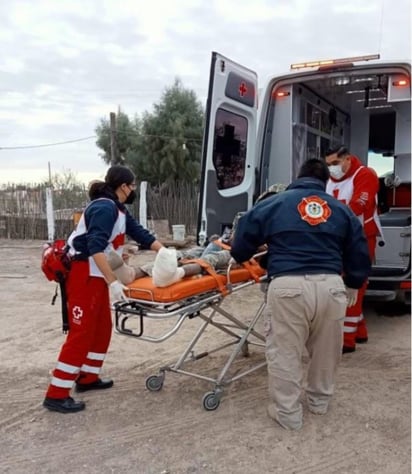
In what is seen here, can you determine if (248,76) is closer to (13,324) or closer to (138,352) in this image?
(138,352)

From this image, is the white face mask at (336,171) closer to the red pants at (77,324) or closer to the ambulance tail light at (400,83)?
the ambulance tail light at (400,83)

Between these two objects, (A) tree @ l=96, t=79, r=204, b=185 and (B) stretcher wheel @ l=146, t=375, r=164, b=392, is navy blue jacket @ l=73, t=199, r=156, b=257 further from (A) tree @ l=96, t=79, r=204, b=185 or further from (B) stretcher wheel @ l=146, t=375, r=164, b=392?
(A) tree @ l=96, t=79, r=204, b=185

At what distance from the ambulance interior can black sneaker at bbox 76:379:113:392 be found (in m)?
2.65

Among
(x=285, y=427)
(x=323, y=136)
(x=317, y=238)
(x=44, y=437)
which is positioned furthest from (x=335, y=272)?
(x=323, y=136)

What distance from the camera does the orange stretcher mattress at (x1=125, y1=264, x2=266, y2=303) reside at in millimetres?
2799

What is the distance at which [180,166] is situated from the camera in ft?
71.1

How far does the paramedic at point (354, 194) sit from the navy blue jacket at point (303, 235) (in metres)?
1.26

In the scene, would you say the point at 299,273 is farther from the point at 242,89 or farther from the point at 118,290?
the point at 242,89

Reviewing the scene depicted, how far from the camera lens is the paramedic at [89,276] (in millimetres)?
3018

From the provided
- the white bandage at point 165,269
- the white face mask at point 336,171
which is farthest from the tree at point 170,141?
the white bandage at point 165,269

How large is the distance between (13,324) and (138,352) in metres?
1.71

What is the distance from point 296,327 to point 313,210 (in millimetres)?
684

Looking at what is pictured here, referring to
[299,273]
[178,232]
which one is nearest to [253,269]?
[299,273]

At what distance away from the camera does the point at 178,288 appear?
2.82 metres
